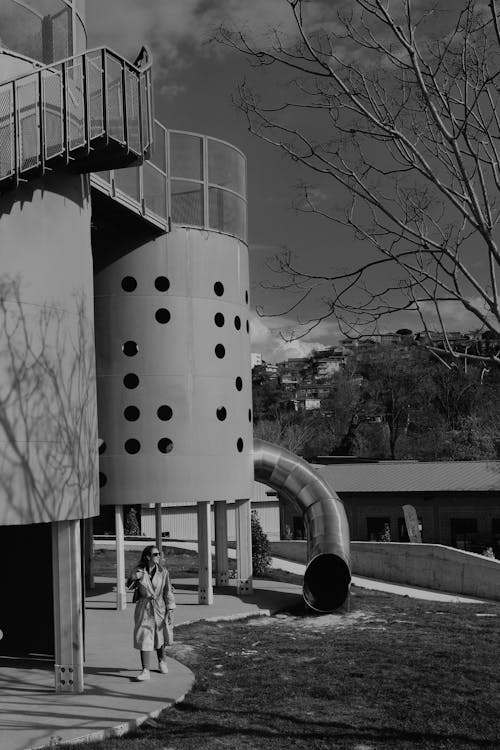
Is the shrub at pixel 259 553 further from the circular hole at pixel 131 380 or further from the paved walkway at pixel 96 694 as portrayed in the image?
the circular hole at pixel 131 380

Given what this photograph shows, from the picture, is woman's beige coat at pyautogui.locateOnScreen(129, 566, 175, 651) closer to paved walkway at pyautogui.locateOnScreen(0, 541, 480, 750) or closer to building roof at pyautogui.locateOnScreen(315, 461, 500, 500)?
paved walkway at pyautogui.locateOnScreen(0, 541, 480, 750)

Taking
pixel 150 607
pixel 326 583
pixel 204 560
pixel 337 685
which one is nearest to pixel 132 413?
pixel 204 560

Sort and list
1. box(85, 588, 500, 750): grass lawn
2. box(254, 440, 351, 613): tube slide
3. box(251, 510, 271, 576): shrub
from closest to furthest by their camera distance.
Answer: box(85, 588, 500, 750): grass lawn → box(254, 440, 351, 613): tube slide → box(251, 510, 271, 576): shrub

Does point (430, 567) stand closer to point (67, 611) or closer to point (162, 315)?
point (162, 315)

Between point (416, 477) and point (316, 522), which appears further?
point (416, 477)

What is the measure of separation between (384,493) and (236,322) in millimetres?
17039

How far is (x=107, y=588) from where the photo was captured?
23.7 m

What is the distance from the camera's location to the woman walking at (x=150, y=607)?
12.5 metres

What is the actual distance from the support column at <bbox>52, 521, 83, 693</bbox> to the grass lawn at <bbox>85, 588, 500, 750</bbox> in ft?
5.28

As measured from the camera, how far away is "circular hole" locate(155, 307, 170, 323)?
1981cm

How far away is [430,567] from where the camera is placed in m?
27.3

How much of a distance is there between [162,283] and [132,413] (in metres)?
2.95

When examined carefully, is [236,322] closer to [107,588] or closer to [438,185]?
[107,588]

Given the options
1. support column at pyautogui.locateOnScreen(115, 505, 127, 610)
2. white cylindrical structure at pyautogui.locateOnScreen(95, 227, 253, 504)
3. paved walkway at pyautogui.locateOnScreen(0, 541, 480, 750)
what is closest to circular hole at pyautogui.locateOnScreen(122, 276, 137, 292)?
white cylindrical structure at pyautogui.locateOnScreen(95, 227, 253, 504)
